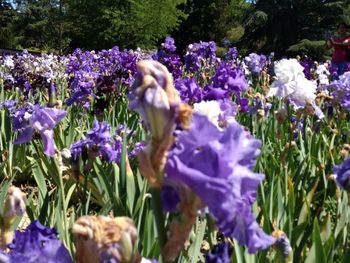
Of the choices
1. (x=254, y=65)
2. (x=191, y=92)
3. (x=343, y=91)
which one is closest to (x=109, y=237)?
(x=191, y=92)

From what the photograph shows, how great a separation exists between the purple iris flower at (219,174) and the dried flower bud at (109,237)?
0.22ft

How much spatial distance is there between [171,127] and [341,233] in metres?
1.32

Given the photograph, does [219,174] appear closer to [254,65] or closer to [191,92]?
[191,92]

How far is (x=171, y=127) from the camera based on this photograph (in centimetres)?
63

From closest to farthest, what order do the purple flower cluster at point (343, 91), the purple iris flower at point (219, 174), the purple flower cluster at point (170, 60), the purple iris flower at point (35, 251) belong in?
the purple iris flower at point (219, 174) → the purple iris flower at point (35, 251) → the purple flower cluster at point (343, 91) → the purple flower cluster at point (170, 60)

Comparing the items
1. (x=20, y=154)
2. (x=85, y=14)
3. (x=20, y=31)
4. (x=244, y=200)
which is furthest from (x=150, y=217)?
(x=20, y=31)

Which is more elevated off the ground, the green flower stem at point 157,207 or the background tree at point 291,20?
the background tree at point 291,20

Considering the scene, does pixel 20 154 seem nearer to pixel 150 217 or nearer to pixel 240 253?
pixel 150 217

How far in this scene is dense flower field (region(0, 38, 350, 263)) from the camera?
63 cm

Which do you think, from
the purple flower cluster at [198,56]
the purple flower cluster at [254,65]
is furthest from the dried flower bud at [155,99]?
the purple flower cluster at [254,65]

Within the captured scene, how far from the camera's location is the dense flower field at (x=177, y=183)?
0.63m

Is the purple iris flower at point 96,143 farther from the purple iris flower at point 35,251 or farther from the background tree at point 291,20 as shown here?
the background tree at point 291,20

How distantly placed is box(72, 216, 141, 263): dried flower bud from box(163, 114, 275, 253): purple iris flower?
0.22 ft

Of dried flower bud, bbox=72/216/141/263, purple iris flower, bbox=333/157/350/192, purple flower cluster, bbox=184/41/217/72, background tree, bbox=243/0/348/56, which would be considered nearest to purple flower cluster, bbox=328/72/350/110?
purple iris flower, bbox=333/157/350/192
